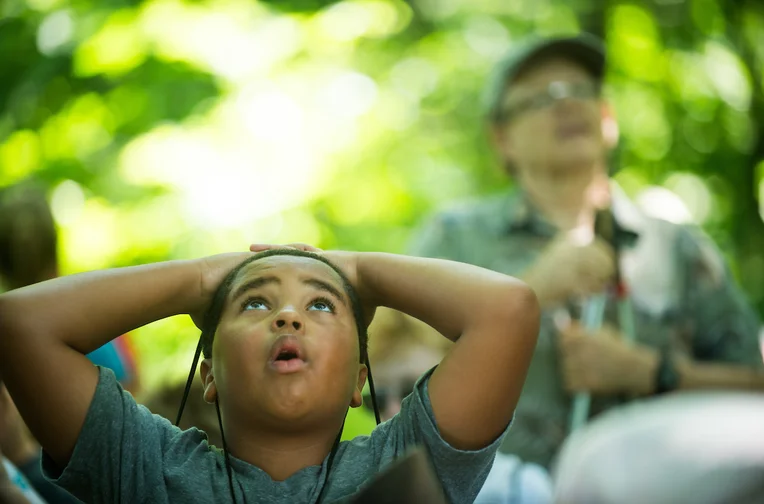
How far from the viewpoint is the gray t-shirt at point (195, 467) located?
1579mm

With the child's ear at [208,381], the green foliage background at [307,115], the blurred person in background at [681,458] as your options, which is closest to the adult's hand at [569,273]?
the child's ear at [208,381]

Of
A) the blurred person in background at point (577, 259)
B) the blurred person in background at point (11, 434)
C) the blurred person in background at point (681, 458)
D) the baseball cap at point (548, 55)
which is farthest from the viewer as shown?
the baseball cap at point (548, 55)

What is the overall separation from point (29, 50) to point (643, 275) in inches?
179

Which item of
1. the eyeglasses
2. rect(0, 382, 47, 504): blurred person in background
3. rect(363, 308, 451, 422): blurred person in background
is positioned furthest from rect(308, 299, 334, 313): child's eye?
the eyeglasses

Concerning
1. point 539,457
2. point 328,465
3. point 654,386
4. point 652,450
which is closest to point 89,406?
point 328,465

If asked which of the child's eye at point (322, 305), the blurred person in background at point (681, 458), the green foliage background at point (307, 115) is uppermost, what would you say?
the blurred person in background at point (681, 458)

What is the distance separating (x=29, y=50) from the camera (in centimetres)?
612

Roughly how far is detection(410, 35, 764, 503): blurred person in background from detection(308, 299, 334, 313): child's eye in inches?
56.1

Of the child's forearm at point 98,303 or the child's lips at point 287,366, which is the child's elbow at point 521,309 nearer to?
the child's lips at point 287,366

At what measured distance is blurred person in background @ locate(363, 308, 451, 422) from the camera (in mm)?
2955

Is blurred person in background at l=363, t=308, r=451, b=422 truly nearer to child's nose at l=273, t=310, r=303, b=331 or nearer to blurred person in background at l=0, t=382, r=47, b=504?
blurred person in background at l=0, t=382, r=47, b=504

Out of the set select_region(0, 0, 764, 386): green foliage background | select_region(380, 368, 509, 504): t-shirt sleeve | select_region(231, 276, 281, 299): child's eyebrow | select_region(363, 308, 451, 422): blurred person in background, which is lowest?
select_region(0, 0, 764, 386): green foliage background

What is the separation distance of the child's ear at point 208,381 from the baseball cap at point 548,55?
2381mm

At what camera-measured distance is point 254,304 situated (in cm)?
165
